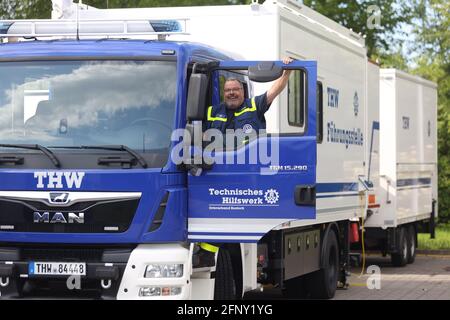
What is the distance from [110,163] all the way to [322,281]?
206 inches

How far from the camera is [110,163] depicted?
9023 mm

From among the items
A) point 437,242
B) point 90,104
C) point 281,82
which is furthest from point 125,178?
point 437,242

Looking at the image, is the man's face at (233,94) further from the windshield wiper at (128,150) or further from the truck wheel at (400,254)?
the truck wheel at (400,254)

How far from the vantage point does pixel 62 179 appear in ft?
29.5

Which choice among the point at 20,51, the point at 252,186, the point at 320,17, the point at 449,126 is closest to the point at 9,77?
the point at 20,51

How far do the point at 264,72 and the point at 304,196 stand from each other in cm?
110

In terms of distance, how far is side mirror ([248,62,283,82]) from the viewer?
8.93 m

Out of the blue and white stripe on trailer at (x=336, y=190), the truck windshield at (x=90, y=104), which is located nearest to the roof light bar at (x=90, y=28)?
the truck windshield at (x=90, y=104)

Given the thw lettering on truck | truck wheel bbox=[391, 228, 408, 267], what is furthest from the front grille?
truck wheel bbox=[391, 228, 408, 267]

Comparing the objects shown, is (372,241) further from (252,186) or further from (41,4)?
(252,186)

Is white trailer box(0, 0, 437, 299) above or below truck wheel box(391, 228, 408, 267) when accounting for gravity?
above

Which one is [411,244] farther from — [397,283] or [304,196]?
[304,196]

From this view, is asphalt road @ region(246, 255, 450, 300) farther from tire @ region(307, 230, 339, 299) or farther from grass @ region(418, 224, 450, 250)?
grass @ region(418, 224, 450, 250)

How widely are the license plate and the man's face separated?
1.90 meters
